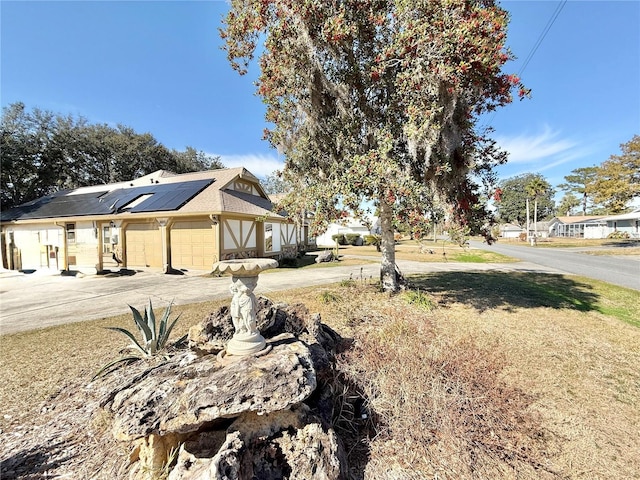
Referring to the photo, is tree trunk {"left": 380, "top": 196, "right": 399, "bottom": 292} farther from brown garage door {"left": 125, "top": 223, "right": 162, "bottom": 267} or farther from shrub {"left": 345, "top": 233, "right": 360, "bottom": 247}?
shrub {"left": 345, "top": 233, "right": 360, "bottom": 247}

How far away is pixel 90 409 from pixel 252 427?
90.6 inches

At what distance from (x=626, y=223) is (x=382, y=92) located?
179 ft

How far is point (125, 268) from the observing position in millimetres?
14258

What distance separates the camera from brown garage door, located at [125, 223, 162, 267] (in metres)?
14.0

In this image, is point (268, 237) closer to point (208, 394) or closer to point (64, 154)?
point (208, 394)

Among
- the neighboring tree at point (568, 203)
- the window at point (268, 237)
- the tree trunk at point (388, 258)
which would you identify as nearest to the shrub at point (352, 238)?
the window at point (268, 237)

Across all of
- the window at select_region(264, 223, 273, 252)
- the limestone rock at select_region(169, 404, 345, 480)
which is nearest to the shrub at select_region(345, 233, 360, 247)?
the window at select_region(264, 223, 273, 252)

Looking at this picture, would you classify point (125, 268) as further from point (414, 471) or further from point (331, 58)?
point (414, 471)

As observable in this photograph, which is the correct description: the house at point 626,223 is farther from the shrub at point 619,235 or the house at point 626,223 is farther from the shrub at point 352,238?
the shrub at point 352,238

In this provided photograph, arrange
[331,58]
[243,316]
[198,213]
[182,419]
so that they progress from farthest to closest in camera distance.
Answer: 1. [198,213]
2. [331,58]
3. [243,316]
4. [182,419]

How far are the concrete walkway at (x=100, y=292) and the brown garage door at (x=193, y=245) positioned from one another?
651mm

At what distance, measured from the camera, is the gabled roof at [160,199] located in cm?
1355

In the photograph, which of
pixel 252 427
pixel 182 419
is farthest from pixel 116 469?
pixel 252 427

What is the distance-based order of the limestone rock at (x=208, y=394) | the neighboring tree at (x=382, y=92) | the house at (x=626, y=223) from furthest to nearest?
1. the house at (x=626, y=223)
2. the neighboring tree at (x=382, y=92)
3. the limestone rock at (x=208, y=394)
